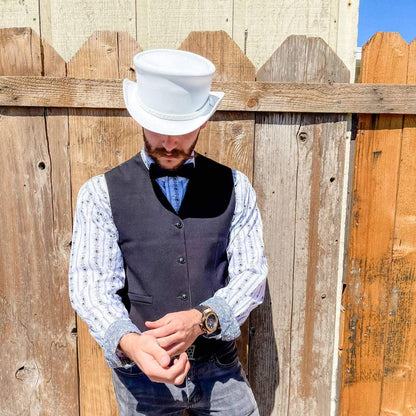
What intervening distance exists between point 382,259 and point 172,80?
1.37 m

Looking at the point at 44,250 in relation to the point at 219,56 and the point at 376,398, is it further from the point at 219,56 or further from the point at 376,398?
the point at 376,398

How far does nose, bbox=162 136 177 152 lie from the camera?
1.35 metres

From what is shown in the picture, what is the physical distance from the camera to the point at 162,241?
1.38 m

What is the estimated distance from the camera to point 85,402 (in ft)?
6.49

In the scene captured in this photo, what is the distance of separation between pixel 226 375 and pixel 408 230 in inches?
44.5

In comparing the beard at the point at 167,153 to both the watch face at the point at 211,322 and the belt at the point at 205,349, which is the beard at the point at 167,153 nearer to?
the watch face at the point at 211,322

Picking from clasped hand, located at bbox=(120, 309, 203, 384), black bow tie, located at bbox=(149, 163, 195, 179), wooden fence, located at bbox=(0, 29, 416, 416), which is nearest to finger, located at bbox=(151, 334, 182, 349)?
clasped hand, located at bbox=(120, 309, 203, 384)

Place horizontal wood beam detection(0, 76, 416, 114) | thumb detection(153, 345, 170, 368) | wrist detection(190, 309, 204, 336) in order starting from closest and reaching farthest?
thumb detection(153, 345, 170, 368) < wrist detection(190, 309, 204, 336) < horizontal wood beam detection(0, 76, 416, 114)

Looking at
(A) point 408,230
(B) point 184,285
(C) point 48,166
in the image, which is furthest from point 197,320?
(A) point 408,230

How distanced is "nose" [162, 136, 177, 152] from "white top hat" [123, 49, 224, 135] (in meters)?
0.07

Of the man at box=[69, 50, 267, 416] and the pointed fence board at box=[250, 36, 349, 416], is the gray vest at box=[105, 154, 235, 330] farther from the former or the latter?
the pointed fence board at box=[250, 36, 349, 416]

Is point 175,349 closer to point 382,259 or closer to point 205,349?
point 205,349

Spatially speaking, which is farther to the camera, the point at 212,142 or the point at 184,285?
the point at 212,142

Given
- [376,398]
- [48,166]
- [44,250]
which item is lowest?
[376,398]
